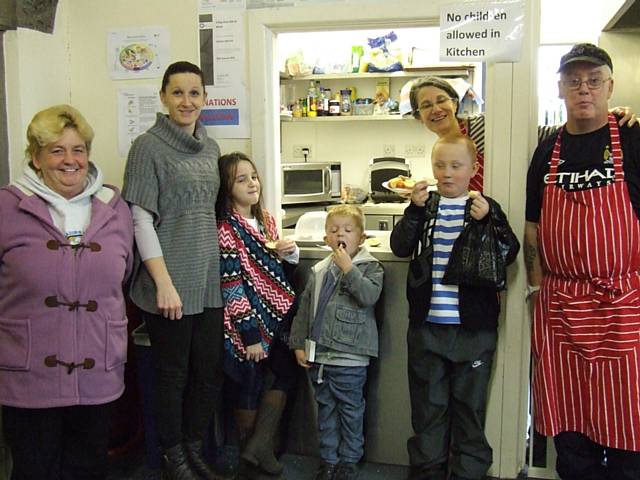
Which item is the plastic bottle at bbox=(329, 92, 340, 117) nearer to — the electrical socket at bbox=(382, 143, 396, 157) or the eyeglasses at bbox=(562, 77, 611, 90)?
the electrical socket at bbox=(382, 143, 396, 157)

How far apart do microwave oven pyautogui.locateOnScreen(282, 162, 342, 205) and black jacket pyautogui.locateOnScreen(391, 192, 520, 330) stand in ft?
8.78

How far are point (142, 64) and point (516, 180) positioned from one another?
153 cm

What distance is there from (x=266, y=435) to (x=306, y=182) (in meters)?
2.90

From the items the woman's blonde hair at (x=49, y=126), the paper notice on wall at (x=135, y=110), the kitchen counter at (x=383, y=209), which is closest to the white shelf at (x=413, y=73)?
the kitchen counter at (x=383, y=209)

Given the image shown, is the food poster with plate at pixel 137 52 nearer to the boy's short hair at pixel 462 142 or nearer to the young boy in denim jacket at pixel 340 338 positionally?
the young boy in denim jacket at pixel 340 338

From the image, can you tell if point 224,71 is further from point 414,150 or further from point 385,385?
point 414,150

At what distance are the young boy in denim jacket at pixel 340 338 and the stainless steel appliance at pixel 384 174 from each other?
267cm

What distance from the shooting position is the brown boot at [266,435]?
2430 mm

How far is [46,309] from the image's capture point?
186 cm

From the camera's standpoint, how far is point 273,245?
2418 mm

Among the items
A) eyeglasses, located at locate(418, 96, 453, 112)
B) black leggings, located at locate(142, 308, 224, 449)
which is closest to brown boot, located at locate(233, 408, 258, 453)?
black leggings, located at locate(142, 308, 224, 449)

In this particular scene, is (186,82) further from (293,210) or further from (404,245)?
(293,210)

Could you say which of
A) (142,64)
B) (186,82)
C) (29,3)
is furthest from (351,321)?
(29,3)

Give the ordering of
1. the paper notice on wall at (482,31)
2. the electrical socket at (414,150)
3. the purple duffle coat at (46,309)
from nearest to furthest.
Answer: the purple duffle coat at (46,309)
the paper notice on wall at (482,31)
the electrical socket at (414,150)
